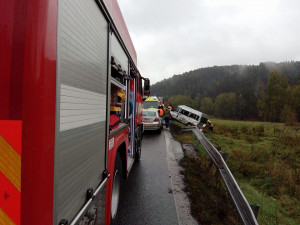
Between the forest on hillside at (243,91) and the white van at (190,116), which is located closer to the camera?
the white van at (190,116)

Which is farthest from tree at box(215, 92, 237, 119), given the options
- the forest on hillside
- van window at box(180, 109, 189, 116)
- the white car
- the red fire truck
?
the red fire truck

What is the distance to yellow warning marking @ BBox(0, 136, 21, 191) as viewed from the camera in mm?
974

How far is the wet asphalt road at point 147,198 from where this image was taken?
11.0 feet

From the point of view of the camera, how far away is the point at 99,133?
6.49 feet

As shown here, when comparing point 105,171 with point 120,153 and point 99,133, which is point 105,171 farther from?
point 120,153

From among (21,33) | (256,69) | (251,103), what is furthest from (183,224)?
(256,69)

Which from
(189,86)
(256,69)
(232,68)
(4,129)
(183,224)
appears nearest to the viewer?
(4,129)

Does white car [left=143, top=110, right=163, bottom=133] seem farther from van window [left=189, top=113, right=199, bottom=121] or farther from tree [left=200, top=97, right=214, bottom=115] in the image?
tree [left=200, top=97, right=214, bottom=115]

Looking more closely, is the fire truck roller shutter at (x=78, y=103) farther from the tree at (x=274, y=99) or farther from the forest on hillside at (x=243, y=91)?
the tree at (x=274, y=99)

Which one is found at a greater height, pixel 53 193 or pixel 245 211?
pixel 53 193

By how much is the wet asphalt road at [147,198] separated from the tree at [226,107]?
8438cm

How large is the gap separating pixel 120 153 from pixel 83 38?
2179 mm

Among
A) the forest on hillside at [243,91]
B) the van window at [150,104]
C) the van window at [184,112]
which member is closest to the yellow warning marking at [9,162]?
the van window at [150,104]

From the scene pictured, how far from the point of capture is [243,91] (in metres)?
85.2
